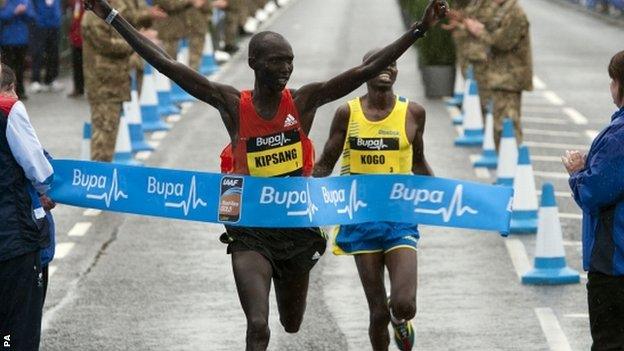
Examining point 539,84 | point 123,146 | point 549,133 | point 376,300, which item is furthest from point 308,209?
point 539,84

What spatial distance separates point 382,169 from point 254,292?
1554 mm

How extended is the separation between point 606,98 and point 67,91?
8813 millimetres

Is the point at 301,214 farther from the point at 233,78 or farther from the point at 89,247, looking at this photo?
the point at 233,78

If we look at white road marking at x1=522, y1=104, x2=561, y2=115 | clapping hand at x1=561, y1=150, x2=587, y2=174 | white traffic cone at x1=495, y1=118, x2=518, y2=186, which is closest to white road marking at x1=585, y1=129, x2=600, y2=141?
white road marking at x1=522, y1=104, x2=561, y2=115

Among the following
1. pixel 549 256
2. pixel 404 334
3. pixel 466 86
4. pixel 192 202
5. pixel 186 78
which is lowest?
pixel 466 86

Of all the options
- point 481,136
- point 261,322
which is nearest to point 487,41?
point 481,136

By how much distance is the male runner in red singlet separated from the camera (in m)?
9.91

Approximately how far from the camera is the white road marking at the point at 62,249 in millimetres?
15875

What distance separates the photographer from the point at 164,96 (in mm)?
27500

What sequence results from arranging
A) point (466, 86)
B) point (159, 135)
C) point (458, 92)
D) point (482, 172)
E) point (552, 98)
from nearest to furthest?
1. point (482, 172)
2. point (466, 86)
3. point (159, 135)
4. point (458, 92)
5. point (552, 98)

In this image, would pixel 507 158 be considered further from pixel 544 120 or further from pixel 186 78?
pixel 186 78

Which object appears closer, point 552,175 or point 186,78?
point 186,78

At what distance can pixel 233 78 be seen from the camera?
32750 mm

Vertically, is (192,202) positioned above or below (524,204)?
above
